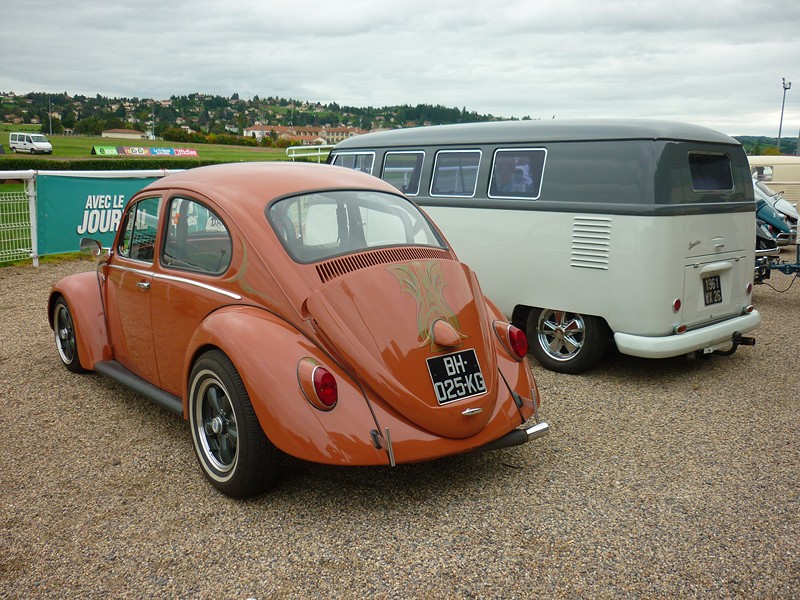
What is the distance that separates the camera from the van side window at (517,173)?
663 centimetres

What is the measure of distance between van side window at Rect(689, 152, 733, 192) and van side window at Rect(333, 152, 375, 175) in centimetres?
390

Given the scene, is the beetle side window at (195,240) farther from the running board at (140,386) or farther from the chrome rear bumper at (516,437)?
the chrome rear bumper at (516,437)

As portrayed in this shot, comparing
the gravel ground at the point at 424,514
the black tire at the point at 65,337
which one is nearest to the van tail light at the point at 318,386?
the gravel ground at the point at 424,514

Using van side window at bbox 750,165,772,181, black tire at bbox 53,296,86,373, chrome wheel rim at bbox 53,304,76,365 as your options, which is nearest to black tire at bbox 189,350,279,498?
black tire at bbox 53,296,86,373

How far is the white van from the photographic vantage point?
61.3 m

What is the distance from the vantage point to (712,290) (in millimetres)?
6289

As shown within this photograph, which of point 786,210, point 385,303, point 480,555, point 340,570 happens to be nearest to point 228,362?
point 385,303

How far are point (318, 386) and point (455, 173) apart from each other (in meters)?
4.53

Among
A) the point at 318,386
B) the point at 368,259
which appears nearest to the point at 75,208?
the point at 368,259

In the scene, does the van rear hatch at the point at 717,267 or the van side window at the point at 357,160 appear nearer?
the van rear hatch at the point at 717,267

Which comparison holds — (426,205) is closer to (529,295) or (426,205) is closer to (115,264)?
(529,295)

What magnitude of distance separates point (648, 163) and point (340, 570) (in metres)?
4.20

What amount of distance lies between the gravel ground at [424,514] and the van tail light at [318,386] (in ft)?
2.17

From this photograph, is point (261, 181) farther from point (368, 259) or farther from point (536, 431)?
point (536, 431)
